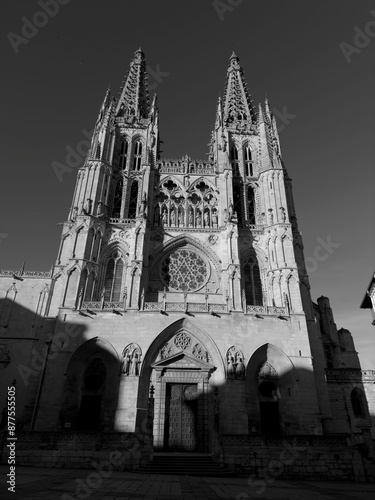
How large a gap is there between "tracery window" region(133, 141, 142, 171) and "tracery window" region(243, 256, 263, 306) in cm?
1392

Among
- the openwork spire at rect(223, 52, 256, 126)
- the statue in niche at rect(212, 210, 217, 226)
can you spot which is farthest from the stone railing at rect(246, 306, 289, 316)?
the openwork spire at rect(223, 52, 256, 126)

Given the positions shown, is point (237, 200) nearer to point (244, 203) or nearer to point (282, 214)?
point (244, 203)

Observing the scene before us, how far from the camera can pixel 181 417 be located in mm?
18781

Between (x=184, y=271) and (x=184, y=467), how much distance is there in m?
14.0

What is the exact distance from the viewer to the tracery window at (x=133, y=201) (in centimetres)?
2812

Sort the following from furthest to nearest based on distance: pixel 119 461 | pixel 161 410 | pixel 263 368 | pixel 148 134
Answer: pixel 148 134 → pixel 263 368 → pixel 161 410 → pixel 119 461

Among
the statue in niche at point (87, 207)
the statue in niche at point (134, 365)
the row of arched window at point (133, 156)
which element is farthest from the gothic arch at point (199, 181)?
the statue in niche at point (134, 365)

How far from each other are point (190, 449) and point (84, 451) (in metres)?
6.91

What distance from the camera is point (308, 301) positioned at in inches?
936

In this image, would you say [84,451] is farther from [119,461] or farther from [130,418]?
[130,418]

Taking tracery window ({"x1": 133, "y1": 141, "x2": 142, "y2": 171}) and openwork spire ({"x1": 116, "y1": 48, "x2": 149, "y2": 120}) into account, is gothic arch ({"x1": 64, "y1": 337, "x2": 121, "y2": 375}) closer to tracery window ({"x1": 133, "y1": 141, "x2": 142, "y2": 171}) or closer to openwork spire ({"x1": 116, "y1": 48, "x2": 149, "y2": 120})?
tracery window ({"x1": 133, "y1": 141, "x2": 142, "y2": 171})

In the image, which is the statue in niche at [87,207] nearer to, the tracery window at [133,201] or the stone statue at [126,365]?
the tracery window at [133,201]

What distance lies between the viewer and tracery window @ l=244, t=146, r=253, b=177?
31.2 m

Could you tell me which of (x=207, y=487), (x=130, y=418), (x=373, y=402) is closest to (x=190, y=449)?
(x=130, y=418)
